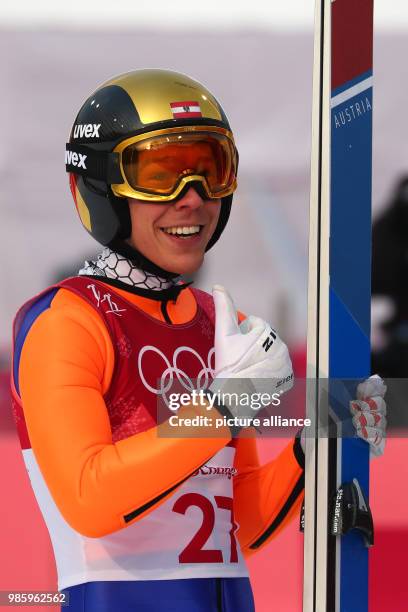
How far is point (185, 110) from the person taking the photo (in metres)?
1.87

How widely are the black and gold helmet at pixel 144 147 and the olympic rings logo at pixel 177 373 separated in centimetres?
16

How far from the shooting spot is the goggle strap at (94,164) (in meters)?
1.88

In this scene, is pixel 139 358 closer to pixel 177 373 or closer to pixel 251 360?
pixel 177 373

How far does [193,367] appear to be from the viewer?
6.29 ft

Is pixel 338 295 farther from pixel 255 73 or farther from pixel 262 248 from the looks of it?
pixel 255 73

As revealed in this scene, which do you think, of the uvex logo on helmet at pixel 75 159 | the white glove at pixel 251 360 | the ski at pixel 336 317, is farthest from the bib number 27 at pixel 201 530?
the uvex logo on helmet at pixel 75 159

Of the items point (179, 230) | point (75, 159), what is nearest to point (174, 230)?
point (179, 230)

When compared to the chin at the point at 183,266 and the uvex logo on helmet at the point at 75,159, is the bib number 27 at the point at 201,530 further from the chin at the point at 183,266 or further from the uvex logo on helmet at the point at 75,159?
the uvex logo on helmet at the point at 75,159

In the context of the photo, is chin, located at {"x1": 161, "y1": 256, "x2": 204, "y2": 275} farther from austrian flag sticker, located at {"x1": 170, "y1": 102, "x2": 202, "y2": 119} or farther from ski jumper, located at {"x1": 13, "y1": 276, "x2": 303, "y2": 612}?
austrian flag sticker, located at {"x1": 170, "y1": 102, "x2": 202, "y2": 119}

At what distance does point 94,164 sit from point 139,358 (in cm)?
33

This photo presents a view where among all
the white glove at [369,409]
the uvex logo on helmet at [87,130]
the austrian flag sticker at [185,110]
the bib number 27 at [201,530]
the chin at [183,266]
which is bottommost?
the bib number 27 at [201,530]

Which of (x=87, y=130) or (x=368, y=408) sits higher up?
(x=87, y=130)

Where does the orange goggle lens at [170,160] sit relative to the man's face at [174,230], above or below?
above

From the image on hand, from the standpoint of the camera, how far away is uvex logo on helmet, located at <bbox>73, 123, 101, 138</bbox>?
6.25 ft
